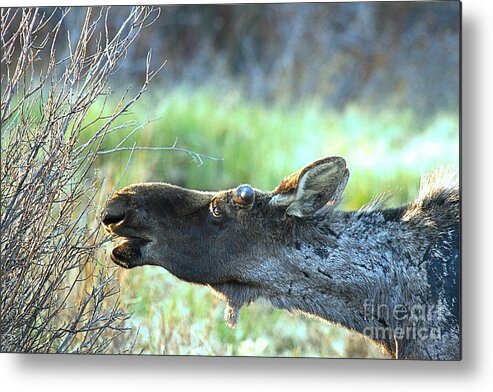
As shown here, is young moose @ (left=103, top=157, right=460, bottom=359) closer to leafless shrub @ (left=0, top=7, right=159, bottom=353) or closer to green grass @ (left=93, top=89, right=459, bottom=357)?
green grass @ (left=93, top=89, right=459, bottom=357)

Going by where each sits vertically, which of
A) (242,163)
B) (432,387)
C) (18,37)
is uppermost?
(18,37)

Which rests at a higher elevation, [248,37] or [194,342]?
[248,37]

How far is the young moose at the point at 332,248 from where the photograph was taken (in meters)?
4.84

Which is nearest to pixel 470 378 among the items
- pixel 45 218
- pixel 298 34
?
pixel 298 34

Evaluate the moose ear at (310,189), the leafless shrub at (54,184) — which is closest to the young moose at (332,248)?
the moose ear at (310,189)

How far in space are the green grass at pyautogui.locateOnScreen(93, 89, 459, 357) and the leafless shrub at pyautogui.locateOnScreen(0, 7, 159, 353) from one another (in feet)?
0.37

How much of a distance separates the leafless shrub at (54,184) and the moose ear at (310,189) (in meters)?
0.91

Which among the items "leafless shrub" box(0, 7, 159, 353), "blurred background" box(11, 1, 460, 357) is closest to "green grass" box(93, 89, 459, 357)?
"blurred background" box(11, 1, 460, 357)

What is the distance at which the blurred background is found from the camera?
4.99 meters

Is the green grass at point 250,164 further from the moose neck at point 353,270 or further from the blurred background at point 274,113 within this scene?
the moose neck at point 353,270

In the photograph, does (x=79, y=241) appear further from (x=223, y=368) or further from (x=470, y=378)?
(x=470, y=378)

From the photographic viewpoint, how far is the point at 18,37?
5.25 m

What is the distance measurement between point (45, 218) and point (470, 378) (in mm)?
2022

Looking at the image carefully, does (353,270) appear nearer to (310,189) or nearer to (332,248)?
(332,248)
